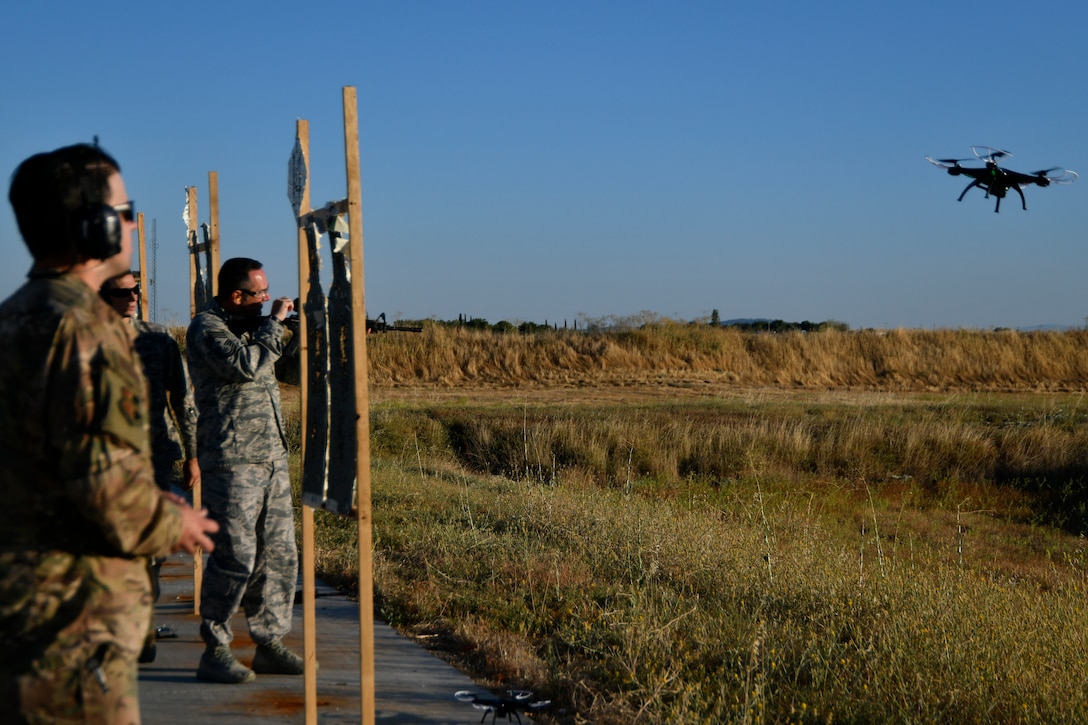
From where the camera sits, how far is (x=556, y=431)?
754 inches

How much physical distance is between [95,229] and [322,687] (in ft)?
11.5

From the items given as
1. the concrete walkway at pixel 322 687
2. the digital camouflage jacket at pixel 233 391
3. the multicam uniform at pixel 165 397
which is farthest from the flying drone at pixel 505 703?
the multicam uniform at pixel 165 397

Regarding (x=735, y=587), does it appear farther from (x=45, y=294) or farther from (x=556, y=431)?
(x=556, y=431)

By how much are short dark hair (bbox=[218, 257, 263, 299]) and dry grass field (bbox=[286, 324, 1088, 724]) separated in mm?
2466

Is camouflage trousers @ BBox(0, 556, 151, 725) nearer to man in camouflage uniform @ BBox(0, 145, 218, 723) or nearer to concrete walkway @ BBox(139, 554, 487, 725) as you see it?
man in camouflage uniform @ BBox(0, 145, 218, 723)

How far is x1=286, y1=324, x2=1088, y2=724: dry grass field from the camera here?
5363 mm

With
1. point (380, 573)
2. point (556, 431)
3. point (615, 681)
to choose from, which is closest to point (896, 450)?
point (556, 431)

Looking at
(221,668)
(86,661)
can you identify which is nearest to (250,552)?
(221,668)

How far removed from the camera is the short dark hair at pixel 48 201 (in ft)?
8.24

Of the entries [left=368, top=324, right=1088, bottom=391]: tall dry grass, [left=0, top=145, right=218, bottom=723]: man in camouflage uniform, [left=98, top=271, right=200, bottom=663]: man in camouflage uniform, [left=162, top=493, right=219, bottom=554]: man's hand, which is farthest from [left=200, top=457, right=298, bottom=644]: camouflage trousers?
[left=368, top=324, right=1088, bottom=391]: tall dry grass

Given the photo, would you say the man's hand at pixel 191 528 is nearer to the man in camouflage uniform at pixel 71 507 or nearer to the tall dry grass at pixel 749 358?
the man in camouflage uniform at pixel 71 507

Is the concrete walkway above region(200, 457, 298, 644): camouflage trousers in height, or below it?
below

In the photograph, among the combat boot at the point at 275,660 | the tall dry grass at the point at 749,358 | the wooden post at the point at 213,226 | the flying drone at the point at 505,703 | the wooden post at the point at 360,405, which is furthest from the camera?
the tall dry grass at the point at 749,358

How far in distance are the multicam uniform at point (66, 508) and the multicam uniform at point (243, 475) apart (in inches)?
118
